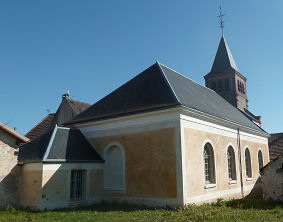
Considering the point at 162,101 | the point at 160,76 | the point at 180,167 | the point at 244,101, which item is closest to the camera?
the point at 180,167

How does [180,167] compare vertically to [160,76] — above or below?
below

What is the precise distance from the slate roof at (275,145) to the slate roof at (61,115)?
66.4ft

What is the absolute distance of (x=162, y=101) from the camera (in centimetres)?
1477

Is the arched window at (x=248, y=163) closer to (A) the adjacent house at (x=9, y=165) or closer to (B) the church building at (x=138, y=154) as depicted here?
(B) the church building at (x=138, y=154)

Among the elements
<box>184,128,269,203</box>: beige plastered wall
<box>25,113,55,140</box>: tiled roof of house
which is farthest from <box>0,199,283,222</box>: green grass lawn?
<box>25,113,55,140</box>: tiled roof of house

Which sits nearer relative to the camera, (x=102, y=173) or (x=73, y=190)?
(x=73, y=190)

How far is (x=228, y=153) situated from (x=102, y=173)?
8.73 meters

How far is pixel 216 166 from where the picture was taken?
1670 centimetres

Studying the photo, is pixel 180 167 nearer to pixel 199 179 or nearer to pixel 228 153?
pixel 199 179

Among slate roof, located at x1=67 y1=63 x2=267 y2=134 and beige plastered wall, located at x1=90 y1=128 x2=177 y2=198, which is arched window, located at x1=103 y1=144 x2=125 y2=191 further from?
slate roof, located at x1=67 y1=63 x2=267 y2=134

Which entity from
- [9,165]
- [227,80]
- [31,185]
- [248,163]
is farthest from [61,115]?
[227,80]

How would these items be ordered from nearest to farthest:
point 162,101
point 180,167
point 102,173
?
point 180,167
point 162,101
point 102,173

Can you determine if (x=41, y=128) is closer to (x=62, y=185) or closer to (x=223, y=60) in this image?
(x=62, y=185)

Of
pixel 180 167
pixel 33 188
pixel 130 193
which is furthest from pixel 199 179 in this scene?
pixel 33 188
